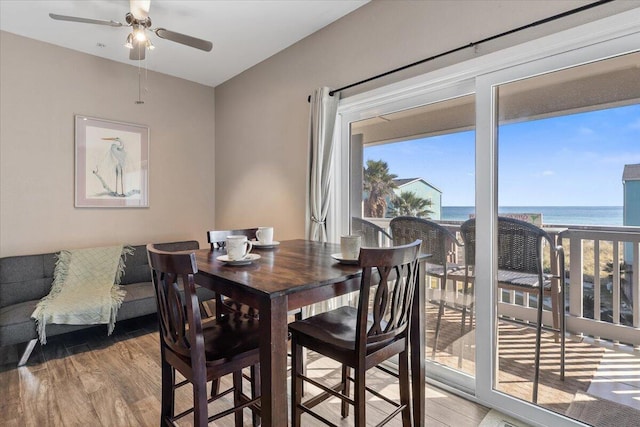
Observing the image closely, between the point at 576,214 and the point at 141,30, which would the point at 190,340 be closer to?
the point at 576,214

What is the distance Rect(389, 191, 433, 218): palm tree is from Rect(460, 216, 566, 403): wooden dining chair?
50 centimetres

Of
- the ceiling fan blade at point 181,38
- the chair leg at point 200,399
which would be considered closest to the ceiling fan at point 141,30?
the ceiling fan blade at point 181,38

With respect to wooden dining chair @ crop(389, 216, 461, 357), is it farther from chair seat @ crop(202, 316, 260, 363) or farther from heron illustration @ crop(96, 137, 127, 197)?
heron illustration @ crop(96, 137, 127, 197)

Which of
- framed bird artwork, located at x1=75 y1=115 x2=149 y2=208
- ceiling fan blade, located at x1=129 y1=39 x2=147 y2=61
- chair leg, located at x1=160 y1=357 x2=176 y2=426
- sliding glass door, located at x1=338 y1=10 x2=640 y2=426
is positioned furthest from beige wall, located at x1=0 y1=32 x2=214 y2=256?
sliding glass door, located at x1=338 y1=10 x2=640 y2=426

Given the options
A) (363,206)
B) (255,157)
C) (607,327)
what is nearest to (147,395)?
(363,206)

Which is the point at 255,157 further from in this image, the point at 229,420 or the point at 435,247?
the point at 229,420

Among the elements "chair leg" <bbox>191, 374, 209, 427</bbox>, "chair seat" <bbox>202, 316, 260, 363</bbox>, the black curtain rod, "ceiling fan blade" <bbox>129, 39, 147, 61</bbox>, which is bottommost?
→ "chair leg" <bbox>191, 374, 209, 427</bbox>

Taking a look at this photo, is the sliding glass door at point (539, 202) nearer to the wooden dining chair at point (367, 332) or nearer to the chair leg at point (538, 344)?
the chair leg at point (538, 344)

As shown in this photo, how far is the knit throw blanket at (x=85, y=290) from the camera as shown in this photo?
252 centimetres

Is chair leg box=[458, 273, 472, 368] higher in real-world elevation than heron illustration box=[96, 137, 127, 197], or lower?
lower

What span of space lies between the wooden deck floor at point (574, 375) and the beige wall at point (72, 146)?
3.46m

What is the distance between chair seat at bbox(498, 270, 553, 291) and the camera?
182cm

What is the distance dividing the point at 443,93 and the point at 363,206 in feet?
3.31

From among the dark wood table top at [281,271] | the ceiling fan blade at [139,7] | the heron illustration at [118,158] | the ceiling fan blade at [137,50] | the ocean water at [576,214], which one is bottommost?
the dark wood table top at [281,271]
